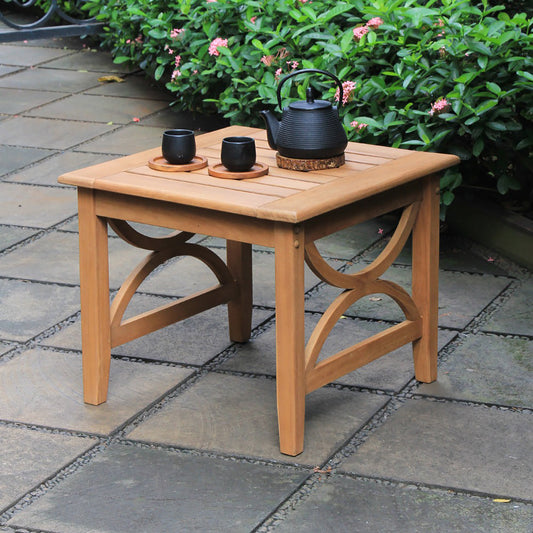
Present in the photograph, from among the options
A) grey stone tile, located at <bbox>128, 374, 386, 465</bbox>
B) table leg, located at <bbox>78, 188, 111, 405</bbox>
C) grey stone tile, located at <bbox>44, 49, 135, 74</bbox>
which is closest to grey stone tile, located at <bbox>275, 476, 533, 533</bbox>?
grey stone tile, located at <bbox>128, 374, 386, 465</bbox>

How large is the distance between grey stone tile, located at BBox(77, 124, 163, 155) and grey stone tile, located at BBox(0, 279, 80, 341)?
175 centimetres

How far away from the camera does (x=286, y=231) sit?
2553 millimetres

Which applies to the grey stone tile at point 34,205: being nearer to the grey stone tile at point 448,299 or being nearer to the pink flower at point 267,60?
the pink flower at point 267,60

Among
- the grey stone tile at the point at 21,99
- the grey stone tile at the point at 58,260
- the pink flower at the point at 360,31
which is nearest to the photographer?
the grey stone tile at the point at 58,260

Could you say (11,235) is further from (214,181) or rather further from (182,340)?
(214,181)

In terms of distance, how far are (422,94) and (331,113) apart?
4.66 ft

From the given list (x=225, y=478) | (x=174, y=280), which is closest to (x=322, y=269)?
(x=225, y=478)

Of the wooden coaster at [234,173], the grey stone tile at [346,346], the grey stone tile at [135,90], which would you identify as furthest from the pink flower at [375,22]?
the grey stone tile at [135,90]

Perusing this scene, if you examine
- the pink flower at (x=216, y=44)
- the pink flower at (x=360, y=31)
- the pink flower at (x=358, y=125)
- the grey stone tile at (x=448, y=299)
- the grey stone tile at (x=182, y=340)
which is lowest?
the grey stone tile at (x=182, y=340)

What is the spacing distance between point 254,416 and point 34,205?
2368 mm

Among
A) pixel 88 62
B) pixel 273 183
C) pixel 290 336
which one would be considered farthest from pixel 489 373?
pixel 88 62

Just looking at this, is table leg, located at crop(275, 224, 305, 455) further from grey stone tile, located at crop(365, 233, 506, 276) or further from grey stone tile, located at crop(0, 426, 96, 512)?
grey stone tile, located at crop(365, 233, 506, 276)

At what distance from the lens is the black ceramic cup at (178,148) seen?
2848mm

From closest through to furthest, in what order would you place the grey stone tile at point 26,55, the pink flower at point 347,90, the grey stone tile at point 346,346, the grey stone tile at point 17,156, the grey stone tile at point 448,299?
the grey stone tile at point 346,346 < the grey stone tile at point 448,299 < the pink flower at point 347,90 < the grey stone tile at point 17,156 < the grey stone tile at point 26,55
